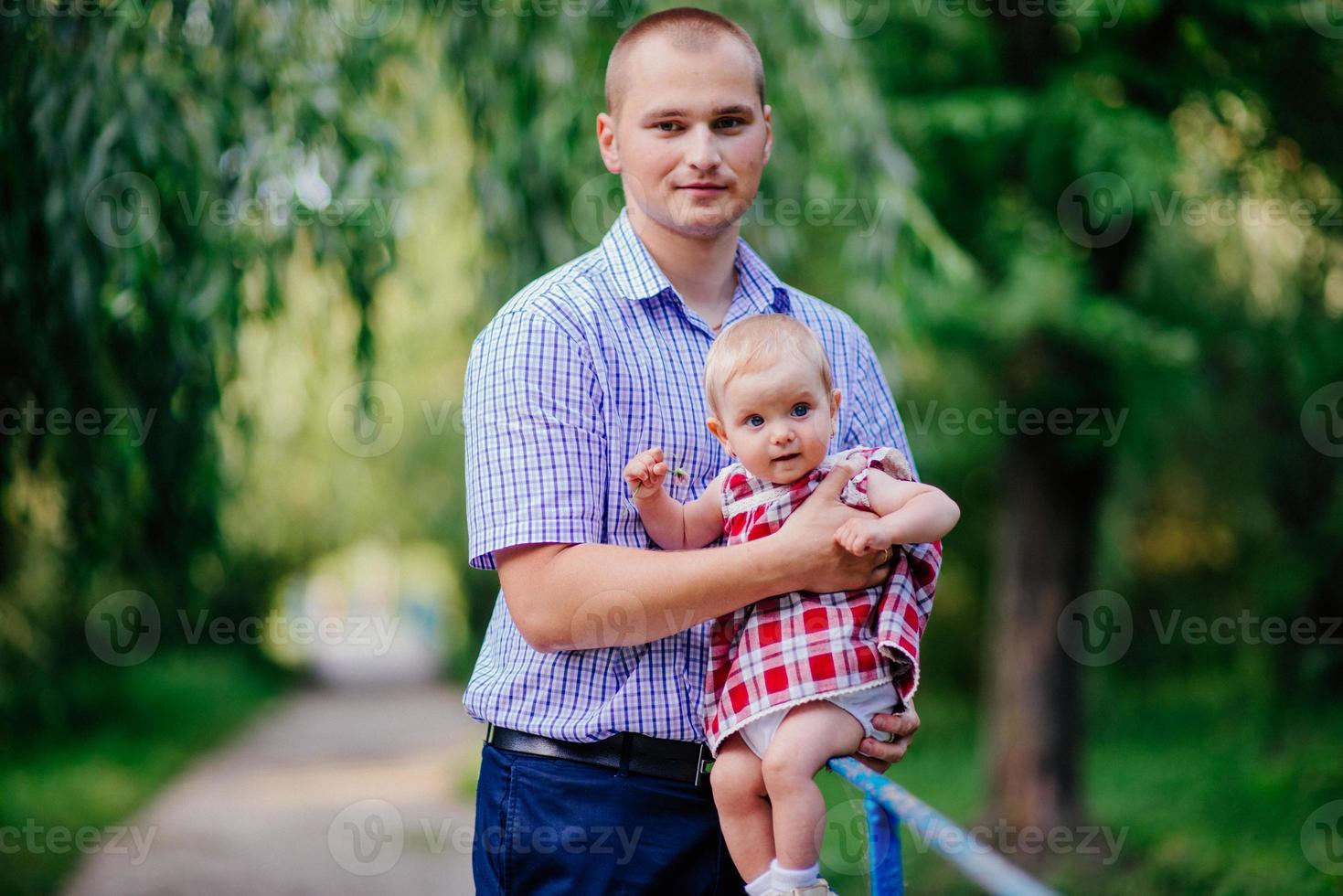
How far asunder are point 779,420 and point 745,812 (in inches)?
21.0

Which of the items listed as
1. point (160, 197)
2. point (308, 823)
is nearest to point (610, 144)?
point (160, 197)

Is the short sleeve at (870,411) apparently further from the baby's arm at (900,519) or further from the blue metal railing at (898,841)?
the blue metal railing at (898,841)

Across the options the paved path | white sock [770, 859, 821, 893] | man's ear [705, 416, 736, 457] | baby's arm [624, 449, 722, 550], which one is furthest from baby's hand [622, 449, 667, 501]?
the paved path

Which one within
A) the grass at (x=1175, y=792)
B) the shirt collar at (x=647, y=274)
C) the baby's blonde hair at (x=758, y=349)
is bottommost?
the grass at (x=1175, y=792)

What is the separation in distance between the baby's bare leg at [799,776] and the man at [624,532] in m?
0.09

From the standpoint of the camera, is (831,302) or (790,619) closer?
(790,619)

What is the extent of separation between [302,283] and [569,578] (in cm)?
466

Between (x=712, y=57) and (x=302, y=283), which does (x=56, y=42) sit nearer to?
(x=712, y=57)

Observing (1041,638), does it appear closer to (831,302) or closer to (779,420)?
(831,302)

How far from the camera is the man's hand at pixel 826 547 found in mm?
1730

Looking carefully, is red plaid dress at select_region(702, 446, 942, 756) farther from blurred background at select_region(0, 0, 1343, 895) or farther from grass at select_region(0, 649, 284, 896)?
grass at select_region(0, 649, 284, 896)

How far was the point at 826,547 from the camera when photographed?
1.74 meters

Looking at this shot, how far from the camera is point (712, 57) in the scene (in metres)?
1.93

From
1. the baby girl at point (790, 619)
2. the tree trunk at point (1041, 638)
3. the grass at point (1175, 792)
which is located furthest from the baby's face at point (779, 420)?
the tree trunk at point (1041, 638)
